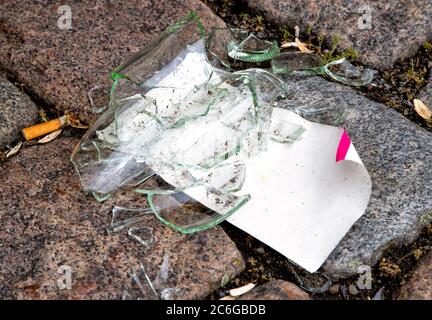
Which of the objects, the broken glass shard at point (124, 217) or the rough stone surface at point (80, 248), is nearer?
Result: the rough stone surface at point (80, 248)

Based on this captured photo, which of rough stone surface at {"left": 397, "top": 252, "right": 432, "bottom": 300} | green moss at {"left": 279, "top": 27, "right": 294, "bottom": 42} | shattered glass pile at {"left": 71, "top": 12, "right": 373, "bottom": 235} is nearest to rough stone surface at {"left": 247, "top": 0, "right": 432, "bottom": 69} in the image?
green moss at {"left": 279, "top": 27, "right": 294, "bottom": 42}

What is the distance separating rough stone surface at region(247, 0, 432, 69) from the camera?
304 centimetres

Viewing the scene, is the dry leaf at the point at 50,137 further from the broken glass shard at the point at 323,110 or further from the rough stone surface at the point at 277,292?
the rough stone surface at the point at 277,292

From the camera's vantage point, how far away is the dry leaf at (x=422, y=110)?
2834 millimetres

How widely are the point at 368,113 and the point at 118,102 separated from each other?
0.91 m

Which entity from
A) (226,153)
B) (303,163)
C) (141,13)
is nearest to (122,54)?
(141,13)

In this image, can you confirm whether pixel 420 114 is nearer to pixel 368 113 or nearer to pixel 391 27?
pixel 368 113

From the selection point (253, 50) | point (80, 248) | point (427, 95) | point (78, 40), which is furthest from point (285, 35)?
point (80, 248)

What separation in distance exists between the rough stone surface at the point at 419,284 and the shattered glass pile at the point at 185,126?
58 centimetres

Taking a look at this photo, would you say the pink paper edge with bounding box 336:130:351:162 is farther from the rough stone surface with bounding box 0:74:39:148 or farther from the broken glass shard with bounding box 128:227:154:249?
the rough stone surface with bounding box 0:74:39:148

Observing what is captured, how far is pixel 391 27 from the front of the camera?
3.08m

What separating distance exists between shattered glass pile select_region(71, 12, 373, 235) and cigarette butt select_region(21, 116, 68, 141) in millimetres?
173

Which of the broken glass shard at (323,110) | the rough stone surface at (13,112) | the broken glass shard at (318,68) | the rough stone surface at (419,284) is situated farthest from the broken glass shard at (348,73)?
the rough stone surface at (13,112)
